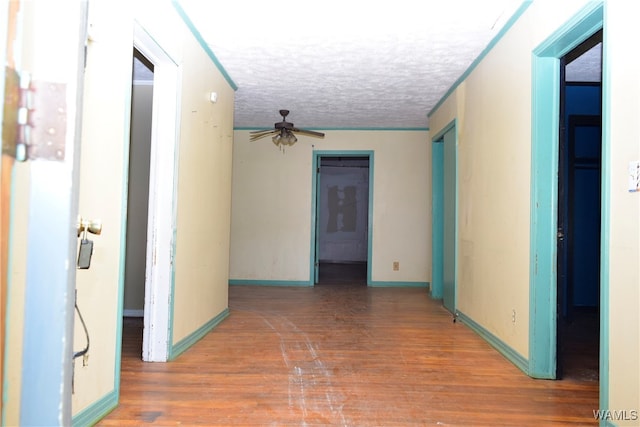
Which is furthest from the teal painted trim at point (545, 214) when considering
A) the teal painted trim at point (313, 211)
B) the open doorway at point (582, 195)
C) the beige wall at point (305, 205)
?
the teal painted trim at point (313, 211)

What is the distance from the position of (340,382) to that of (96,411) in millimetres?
1251

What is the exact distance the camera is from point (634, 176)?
1.63 metres

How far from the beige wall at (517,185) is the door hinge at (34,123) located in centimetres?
191

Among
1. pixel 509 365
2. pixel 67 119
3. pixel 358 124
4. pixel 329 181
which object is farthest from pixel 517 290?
pixel 329 181

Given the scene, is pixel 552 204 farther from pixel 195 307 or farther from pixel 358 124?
pixel 358 124

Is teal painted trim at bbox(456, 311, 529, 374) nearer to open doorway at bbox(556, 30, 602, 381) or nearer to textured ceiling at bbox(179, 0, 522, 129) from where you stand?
open doorway at bbox(556, 30, 602, 381)

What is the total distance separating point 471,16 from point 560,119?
3.00 feet

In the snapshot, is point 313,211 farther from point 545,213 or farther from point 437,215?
point 545,213

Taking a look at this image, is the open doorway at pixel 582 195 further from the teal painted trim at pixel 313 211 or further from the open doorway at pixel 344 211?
the open doorway at pixel 344 211

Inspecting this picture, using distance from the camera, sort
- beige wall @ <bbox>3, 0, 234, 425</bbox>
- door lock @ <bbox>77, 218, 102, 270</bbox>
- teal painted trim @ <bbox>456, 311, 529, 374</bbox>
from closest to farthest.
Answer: door lock @ <bbox>77, 218, 102, 270</bbox> → beige wall @ <bbox>3, 0, 234, 425</bbox> → teal painted trim @ <bbox>456, 311, 529, 374</bbox>

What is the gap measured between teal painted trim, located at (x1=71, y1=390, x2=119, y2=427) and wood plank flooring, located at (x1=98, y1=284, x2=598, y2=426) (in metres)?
0.04

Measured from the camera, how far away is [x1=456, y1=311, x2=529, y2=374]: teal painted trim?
2672 millimetres

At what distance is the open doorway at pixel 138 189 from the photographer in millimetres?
3996

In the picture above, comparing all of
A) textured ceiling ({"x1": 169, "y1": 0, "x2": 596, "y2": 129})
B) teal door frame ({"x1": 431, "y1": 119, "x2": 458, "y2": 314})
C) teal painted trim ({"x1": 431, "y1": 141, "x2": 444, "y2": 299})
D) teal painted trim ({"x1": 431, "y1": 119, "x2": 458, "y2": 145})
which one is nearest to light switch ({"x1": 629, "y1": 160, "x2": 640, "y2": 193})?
textured ceiling ({"x1": 169, "y1": 0, "x2": 596, "y2": 129})
